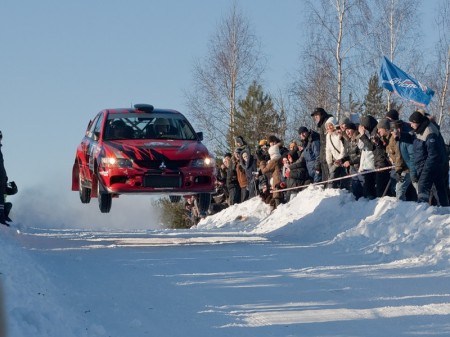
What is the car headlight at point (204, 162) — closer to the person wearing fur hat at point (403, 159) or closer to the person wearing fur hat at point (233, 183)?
the person wearing fur hat at point (403, 159)

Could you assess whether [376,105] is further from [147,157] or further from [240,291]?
[240,291]

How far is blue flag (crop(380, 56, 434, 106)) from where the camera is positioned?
2120 centimetres

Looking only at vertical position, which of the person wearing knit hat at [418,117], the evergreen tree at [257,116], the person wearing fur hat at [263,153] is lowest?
the person wearing knit hat at [418,117]

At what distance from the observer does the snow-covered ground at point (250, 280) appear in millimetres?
7527

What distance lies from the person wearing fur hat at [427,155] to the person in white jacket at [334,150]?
324 cm

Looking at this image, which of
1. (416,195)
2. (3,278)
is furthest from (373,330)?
(416,195)

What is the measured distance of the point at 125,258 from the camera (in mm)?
12633

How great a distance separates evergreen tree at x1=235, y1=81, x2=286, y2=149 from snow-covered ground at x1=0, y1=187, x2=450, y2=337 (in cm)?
3415

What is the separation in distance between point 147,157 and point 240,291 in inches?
274

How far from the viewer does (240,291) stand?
31.3ft

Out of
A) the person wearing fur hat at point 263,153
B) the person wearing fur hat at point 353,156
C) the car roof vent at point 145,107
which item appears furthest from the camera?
the person wearing fur hat at point 263,153

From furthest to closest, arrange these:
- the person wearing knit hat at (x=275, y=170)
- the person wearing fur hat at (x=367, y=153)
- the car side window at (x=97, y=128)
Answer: the person wearing knit hat at (x=275, y=170)
the car side window at (x=97, y=128)
the person wearing fur hat at (x=367, y=153)

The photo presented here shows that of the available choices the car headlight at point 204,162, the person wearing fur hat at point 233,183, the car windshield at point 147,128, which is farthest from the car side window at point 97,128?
the person wearing fur hat at point 233,183

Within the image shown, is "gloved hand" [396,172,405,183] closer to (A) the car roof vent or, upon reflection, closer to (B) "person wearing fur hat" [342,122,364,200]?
(B) "person wearing fur hat" [342,122,364,200]
